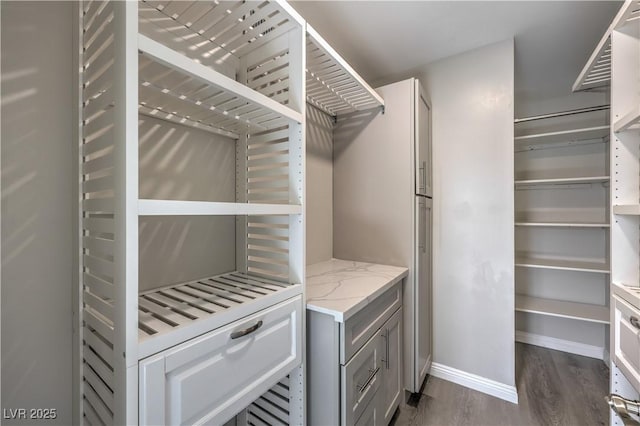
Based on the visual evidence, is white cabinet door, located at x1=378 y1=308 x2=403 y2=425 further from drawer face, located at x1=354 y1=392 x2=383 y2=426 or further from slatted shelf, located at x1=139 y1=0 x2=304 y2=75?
slatted shelf, located at x1=139 y1=0 x2=304 y2=75

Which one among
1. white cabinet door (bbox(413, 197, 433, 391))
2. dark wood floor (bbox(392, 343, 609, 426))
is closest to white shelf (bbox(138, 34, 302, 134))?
white cabinet door (bbox(413, 197, 433, 391))

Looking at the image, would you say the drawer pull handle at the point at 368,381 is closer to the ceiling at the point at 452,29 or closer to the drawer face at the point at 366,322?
the drawer face at the point at 366,322

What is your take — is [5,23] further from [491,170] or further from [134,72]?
[491,170]

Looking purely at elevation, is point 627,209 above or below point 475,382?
above

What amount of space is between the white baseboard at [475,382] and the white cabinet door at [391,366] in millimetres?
569

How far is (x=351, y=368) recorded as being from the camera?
1173mm

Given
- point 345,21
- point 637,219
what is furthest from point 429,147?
point 637,219

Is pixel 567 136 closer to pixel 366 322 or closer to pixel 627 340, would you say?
pixel 627 340

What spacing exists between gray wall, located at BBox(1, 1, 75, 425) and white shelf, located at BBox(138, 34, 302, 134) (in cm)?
24

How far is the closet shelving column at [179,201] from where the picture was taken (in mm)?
631

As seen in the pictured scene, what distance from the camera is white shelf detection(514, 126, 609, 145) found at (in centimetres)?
214

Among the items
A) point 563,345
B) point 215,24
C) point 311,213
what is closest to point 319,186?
point 311,213

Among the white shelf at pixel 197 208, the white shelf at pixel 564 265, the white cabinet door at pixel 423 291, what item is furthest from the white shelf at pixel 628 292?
the white shelf at pixel 197 208

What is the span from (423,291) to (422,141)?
1057 millimetres
